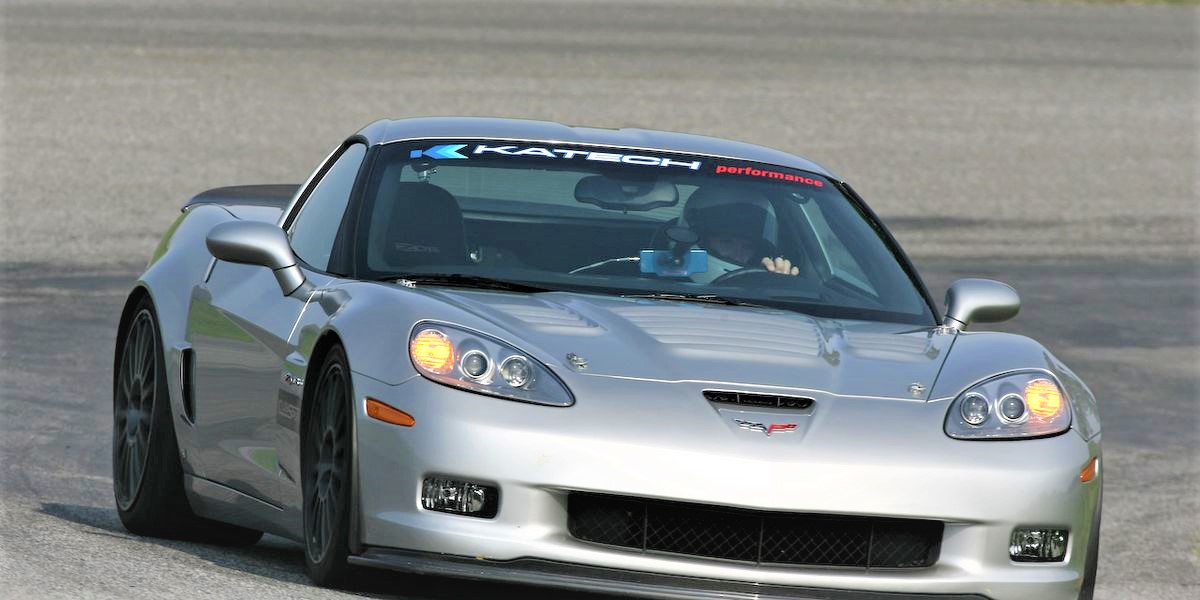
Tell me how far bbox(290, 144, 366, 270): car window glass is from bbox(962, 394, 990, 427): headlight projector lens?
78.5 inches

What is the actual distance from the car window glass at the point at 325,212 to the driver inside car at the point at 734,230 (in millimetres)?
1055

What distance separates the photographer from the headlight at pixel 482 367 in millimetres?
5805

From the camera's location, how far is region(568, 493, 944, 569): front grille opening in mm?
5754

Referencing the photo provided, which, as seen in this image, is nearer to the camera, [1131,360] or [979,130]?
[1131,360]

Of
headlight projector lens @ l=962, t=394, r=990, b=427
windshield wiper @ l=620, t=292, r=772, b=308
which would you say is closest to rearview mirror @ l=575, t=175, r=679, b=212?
windshield wiper @ l=620, t=292, r=772, b=308

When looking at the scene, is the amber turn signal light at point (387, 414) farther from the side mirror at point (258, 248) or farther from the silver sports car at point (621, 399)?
the side mirror at point (258, 248)

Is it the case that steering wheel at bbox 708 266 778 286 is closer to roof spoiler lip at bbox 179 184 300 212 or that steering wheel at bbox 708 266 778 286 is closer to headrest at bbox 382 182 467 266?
headrest at bbox 382 182 467 266

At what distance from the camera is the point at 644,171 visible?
7.39 m

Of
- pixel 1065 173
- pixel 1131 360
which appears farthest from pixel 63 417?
pixel 1065 173

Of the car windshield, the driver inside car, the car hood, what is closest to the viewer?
the car hood

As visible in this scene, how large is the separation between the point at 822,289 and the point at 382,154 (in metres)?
1.42

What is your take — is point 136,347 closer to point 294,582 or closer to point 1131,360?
point 294,582

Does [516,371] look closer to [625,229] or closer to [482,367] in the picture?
[482,367]

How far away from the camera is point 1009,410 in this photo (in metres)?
6.04
